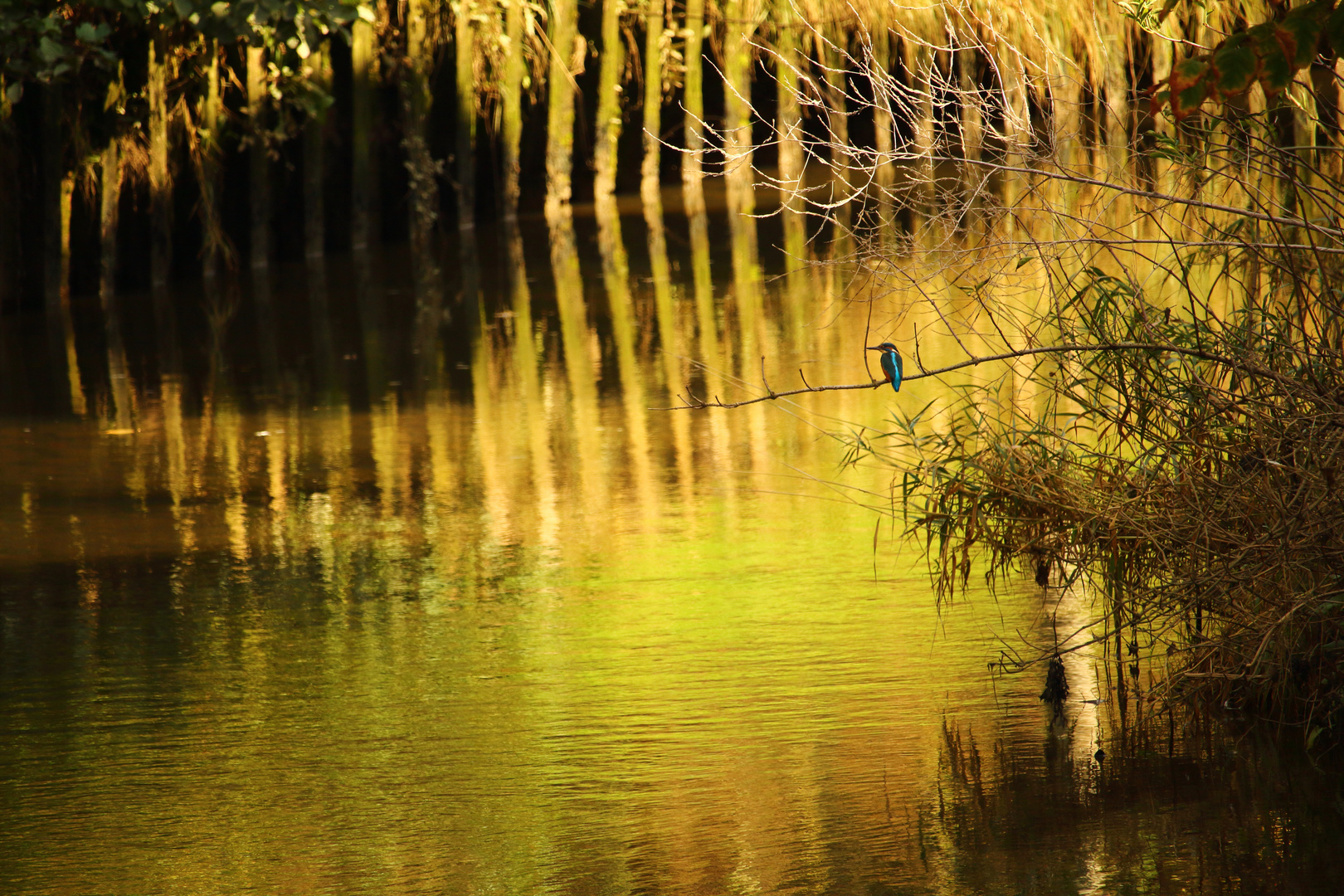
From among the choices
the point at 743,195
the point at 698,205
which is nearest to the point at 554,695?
the point at 698,205

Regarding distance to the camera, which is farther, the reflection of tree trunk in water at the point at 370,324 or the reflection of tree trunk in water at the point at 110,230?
the reflection of tree trunk in water at the point at 110,230

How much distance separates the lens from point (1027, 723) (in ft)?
17.0

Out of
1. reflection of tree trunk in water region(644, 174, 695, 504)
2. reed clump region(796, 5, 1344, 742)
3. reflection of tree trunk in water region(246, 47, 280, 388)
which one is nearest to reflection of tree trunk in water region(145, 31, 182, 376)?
reflection of tree trunk in water region(246, 47, 280, 388)

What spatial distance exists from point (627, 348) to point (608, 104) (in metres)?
12.5

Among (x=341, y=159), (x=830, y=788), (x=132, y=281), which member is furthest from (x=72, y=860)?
(x=341, y=159)

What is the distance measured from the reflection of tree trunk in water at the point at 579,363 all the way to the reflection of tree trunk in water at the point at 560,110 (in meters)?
2.41

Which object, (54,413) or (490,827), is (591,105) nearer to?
(54,413)

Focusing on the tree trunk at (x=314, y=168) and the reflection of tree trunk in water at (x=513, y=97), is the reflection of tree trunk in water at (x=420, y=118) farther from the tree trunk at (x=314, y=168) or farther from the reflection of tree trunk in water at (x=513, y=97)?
the tree trunk at (x=314, y=168)

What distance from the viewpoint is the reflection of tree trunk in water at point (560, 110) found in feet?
73.8

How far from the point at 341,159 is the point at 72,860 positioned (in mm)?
19038

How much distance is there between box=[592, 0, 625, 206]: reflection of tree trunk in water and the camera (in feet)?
79.6

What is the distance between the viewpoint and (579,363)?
12297mm

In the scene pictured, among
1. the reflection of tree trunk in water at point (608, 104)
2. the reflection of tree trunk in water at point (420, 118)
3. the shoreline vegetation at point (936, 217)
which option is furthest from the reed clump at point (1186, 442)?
the reflection of tree trunk in water at point (608, 104)

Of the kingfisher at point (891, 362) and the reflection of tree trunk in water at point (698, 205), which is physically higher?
Answer: the reflection of tree trunk in water at point (698, 205)
